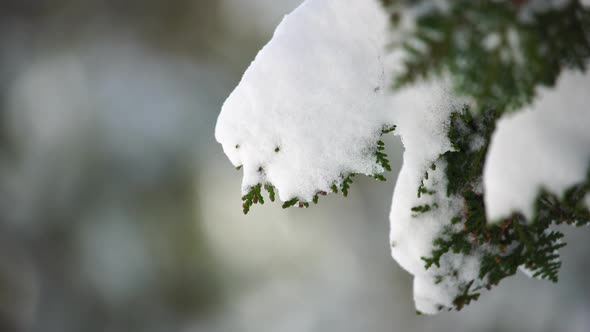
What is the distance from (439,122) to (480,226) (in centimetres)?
39

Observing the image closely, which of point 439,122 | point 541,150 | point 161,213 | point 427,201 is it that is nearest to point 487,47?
point 541,150

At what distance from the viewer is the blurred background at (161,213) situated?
317 inches

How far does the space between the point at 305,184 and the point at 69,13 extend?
8.78 metres

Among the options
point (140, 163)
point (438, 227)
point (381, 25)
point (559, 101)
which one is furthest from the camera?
point (140, 163)

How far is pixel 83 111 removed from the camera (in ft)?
28.2

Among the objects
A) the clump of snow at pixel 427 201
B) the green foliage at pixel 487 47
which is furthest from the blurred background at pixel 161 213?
the green foliage at pixel 487 47

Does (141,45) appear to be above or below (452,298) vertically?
above

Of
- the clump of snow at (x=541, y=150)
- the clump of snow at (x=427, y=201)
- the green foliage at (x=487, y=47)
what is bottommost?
the clump of snow at (x=541, y=150)

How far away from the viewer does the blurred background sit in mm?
8055

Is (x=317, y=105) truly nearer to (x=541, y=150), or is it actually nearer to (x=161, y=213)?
(x=541, y=150)

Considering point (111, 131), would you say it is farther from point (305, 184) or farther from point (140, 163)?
point (305, 184)

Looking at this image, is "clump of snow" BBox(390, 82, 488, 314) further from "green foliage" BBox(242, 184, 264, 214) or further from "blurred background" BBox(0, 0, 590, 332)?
"blurred background" BBox(0, 0, 590, 332)

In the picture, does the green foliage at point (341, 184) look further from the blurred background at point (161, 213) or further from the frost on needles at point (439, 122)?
the blurred background at point (161, 213)

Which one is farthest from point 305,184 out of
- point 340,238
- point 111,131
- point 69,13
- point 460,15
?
point 69,13
